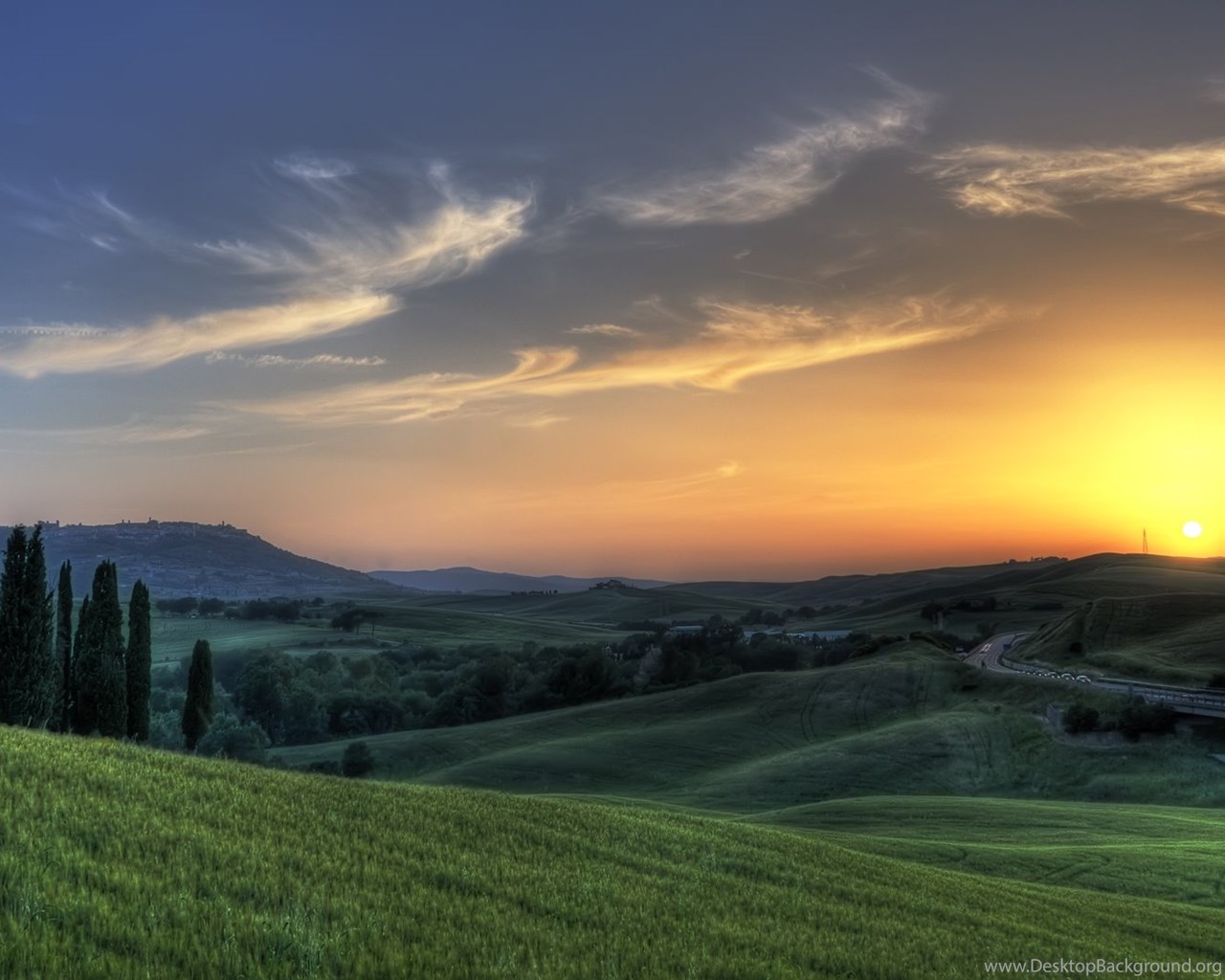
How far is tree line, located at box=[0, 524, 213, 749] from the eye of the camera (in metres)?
56.8

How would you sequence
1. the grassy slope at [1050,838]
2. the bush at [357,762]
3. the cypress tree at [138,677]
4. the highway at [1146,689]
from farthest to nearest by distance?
the bush at [357,762]
the highway at [1146,689]
the cypress tree at [138,677]
the grassy slope at [1050,838]

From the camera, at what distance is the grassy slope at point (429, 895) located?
9898 mm

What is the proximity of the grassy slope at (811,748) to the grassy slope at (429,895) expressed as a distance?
2152 inches

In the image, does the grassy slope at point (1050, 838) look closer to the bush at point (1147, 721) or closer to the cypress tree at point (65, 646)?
the bush at point (1147, 721)

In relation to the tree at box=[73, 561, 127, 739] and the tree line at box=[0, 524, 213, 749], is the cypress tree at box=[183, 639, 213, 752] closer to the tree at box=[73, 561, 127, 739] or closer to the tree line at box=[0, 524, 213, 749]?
the tree line at box=[0, 524, 213, 749]

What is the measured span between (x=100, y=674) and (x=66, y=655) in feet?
22.5

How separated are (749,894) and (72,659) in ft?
233

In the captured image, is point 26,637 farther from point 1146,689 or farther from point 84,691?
point 1146,689

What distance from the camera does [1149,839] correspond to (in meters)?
43.8

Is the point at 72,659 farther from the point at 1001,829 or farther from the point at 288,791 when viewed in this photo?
the point at 1001,829

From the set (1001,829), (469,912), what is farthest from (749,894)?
(1001,829)

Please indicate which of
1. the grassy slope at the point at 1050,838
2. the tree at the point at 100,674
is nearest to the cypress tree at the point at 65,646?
the tree at the point at 100,674

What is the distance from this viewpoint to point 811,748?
3656 inches

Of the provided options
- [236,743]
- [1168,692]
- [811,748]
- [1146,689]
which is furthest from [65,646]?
[1168,692]
